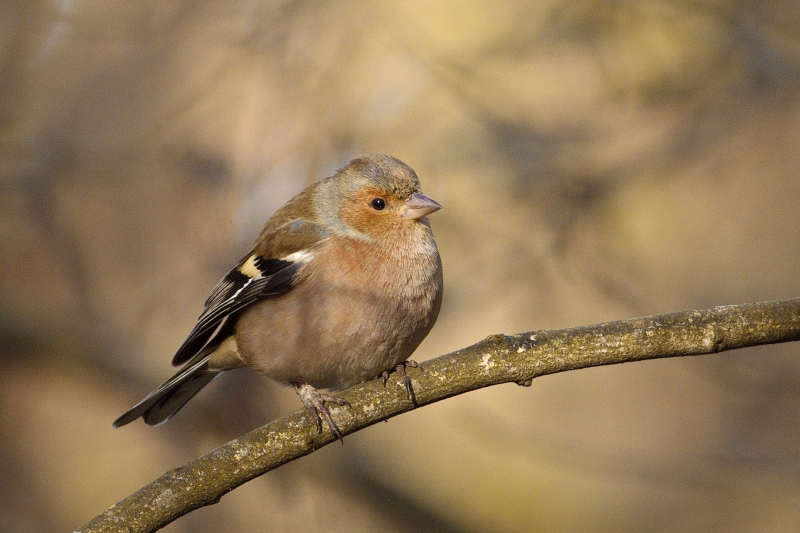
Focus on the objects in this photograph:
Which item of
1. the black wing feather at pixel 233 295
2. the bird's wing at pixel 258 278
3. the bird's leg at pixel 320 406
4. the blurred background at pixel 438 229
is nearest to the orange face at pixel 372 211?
the bird's wing at pixel 258 278

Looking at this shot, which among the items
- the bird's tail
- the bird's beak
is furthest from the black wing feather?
the bird's beak

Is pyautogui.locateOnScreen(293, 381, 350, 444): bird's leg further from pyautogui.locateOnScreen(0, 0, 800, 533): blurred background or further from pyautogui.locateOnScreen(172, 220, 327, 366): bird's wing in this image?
pyautogui.locateOnScreen(0, 0, 800, 533): blurred background

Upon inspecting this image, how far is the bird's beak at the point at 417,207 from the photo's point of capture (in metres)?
4.17

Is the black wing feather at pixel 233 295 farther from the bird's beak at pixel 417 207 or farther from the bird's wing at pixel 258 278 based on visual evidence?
the bird's beak at pixel 417 207

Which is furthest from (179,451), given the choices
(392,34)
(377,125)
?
(392,34)

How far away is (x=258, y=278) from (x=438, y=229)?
241cm

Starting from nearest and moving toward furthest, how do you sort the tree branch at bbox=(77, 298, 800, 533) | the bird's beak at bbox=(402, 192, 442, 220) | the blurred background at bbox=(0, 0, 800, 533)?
1. the tree branch at bbox=(77, 298, 800, 533)
2. the bird's beak at bbox=(402, 192, 442, 220)
3. the blurred background at bbox=(0, 0, 800, 533)

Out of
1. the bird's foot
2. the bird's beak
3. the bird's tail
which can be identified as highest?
the bird's beak

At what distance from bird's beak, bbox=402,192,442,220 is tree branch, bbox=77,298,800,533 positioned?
96cm

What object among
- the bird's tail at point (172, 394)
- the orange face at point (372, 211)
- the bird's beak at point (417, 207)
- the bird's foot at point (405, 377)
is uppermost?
the bird's beak at point (417, 207)

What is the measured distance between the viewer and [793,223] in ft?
23.4

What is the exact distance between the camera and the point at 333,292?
13.1 feet

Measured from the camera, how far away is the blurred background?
6297 millimetres

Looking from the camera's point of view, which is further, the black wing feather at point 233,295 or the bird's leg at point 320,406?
the black wing feather at point 233,295
